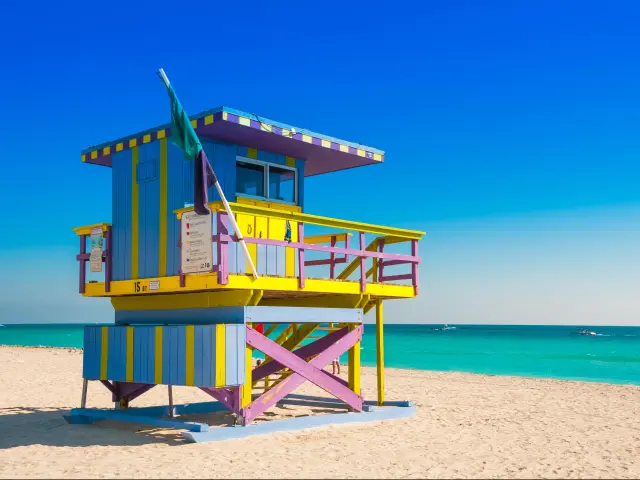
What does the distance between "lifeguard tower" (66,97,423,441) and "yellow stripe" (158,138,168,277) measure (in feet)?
0.08

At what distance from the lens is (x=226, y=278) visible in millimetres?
10219

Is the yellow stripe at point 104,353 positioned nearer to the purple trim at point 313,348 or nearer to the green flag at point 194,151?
the purple trim at point 313,348

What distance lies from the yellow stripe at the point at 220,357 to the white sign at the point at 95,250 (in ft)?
12.0

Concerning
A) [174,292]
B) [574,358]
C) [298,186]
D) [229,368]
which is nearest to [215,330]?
[229,368]

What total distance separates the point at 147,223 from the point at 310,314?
3127mm

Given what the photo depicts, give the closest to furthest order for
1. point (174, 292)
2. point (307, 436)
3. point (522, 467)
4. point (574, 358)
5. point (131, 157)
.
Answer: point (522, 467), point (307, 436), point (174, 292), point (131, 157), point (574, 358)

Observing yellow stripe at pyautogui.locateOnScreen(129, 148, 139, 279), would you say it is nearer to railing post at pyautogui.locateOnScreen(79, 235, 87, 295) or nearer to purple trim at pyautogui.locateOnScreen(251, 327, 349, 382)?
railing post at pyautogui.locateOnScreen(79, 235, 87, 295)

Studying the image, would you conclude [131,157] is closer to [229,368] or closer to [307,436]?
[229,368]

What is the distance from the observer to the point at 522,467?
9.45 meters

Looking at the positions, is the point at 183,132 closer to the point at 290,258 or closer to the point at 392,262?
the point at 290,258

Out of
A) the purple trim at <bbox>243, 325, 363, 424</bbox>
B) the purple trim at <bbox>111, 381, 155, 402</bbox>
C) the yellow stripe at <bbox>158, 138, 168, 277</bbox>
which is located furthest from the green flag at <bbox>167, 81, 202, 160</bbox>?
the purple trim at <bbox>111, 381, 155, 402</bbox>

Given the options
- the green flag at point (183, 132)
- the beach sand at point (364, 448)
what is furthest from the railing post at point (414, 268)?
the green flag at point (183, 132)

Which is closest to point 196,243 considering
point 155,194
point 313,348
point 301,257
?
point 301,257

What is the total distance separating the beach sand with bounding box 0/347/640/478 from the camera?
8961 millimetres
